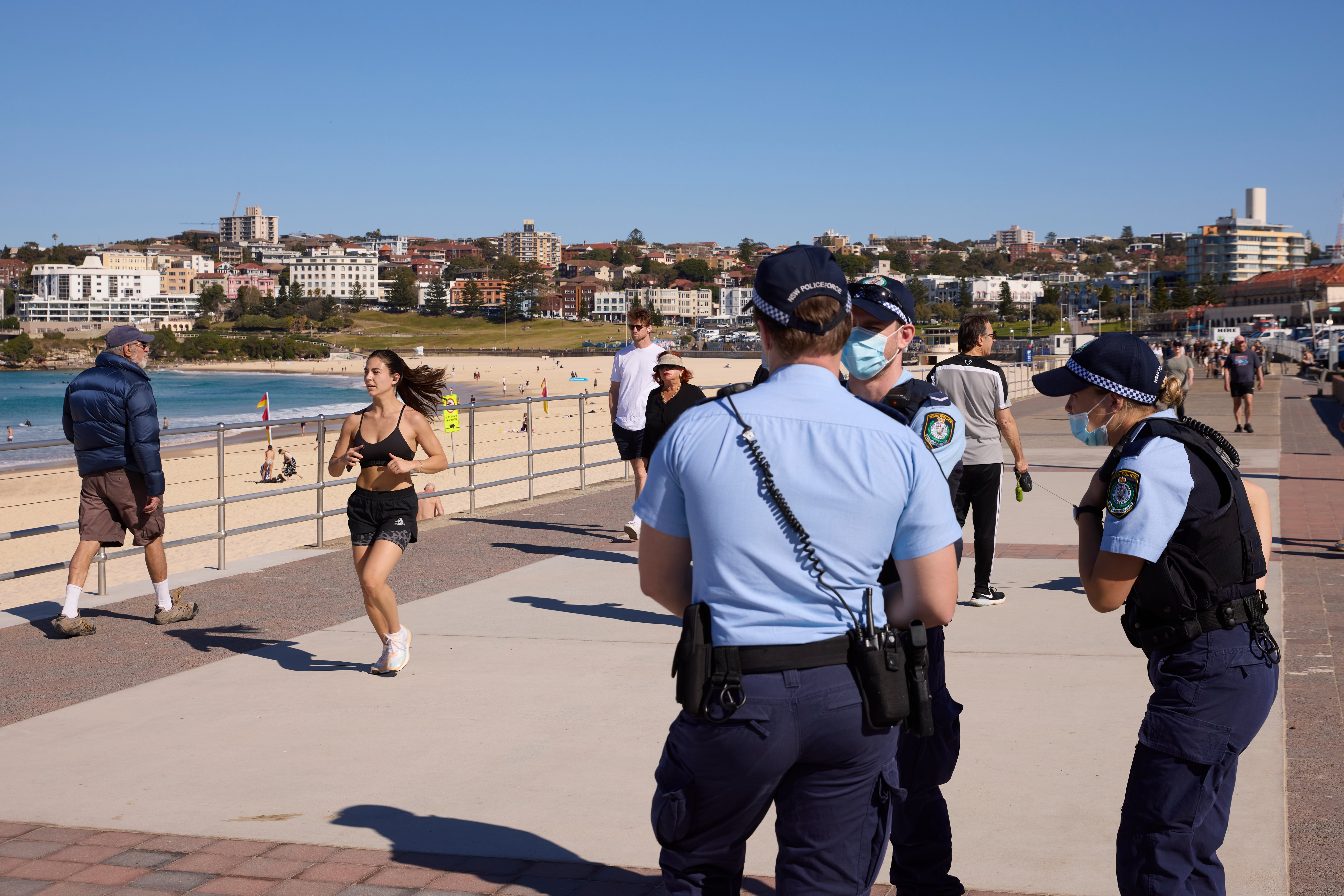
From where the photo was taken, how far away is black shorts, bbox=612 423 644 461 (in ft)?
31.8

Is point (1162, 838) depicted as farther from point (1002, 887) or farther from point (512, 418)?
point (512, 418)

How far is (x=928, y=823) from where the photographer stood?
322 cm

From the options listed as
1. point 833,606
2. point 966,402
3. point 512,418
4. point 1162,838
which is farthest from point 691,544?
point 512,418

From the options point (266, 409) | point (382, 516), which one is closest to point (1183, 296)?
point (266, 409)

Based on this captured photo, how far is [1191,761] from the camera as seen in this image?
262cm

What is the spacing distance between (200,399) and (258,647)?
76476 millimetres

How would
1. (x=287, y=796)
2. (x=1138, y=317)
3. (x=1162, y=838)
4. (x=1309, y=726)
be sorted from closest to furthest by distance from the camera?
1. (x=1162, y=838)
2. (x=287, y=796)
3. (x=1309, y=726)
4. (x=1138, y=317)

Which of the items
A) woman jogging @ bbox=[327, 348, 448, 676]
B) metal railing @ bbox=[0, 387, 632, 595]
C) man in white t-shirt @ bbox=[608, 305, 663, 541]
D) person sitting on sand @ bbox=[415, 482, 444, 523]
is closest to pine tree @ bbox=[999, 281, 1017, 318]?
metal railing @ bbox=[0, 387, 632, 595]

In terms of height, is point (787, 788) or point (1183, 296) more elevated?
point (1183, 296)

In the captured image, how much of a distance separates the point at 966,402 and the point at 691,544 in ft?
17.0

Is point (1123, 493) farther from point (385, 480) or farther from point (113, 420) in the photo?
point (113, 420)

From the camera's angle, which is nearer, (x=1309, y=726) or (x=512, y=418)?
(x=1309, y=726)

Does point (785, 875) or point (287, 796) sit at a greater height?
Answer: point (785, 875)

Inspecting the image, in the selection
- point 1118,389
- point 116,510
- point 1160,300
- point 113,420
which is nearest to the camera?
point 1118,389
